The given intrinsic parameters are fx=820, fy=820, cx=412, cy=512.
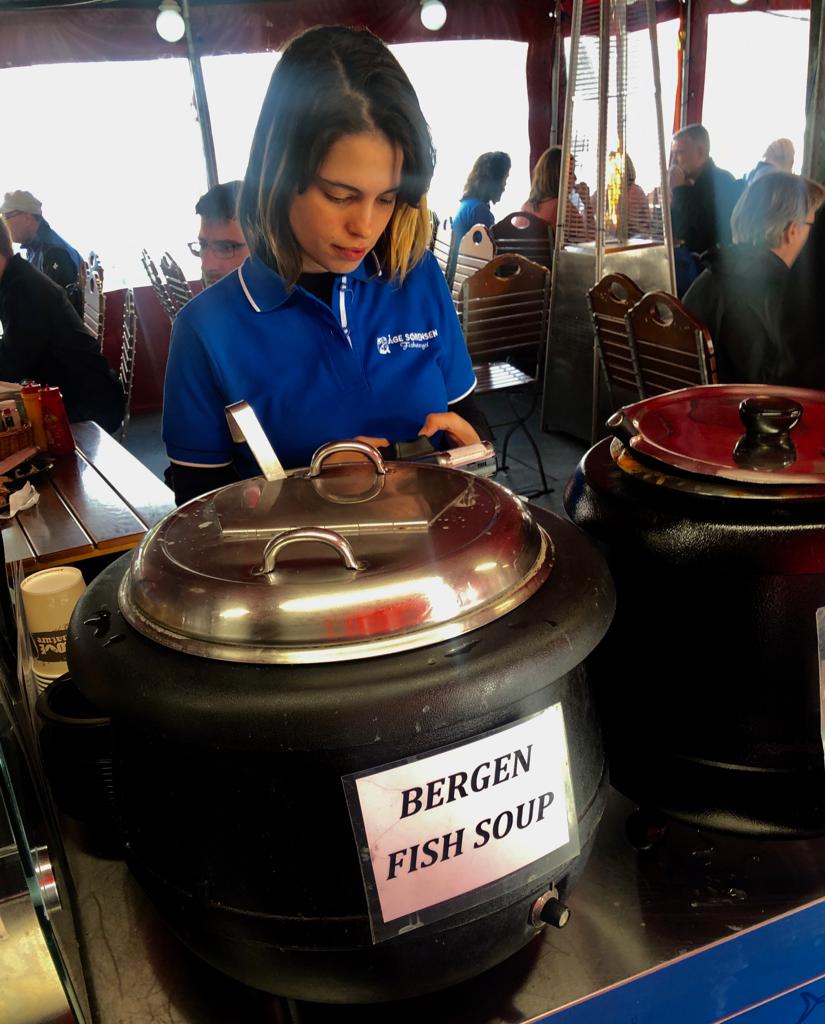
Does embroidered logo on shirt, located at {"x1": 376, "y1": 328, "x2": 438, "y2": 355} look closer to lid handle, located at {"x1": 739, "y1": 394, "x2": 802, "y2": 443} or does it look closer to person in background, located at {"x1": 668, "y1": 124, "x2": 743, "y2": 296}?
lid handle, located at {"x1": 739, "y1": 394, "x2": 802, "y2": 443}

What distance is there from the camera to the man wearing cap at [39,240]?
502 cm

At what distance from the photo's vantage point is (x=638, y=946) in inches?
27.0

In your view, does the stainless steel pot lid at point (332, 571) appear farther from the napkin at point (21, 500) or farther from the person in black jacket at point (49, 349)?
the person in black jacket at point (49, 349)

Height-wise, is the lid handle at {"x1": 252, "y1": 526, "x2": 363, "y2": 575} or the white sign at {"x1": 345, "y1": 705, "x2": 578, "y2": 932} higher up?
the lid handle at {"x1": 252, "y1": 526, "x2": 363, "y2": 575}

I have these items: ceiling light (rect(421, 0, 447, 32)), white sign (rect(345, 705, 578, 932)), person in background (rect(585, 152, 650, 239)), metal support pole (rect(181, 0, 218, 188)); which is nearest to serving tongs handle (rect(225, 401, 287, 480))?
white sign (rect(345, 705, 578, 932))

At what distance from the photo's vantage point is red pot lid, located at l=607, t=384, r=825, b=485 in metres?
A: 0.69

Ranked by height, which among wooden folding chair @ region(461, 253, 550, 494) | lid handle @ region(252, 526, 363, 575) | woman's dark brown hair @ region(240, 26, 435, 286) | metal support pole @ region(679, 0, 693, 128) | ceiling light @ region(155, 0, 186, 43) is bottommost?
wooden folding chair @ region(461, 253, 550, 494)

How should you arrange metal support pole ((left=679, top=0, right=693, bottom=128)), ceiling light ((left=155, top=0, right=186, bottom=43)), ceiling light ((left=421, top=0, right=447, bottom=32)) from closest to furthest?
ceiling light ((left=155, top=0, right=186, bottom=43)) < ceiling light ((left=421, top=0, right=447, bottom=32)) < metal support pole ((left=679, top=0, right=693, bottom=128))

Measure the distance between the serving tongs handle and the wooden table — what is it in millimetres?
794

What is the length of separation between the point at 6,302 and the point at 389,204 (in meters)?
2.72

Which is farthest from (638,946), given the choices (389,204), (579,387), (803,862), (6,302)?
(579,387)

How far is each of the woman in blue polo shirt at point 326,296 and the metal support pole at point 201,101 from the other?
5405 millimetres

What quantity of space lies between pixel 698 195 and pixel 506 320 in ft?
6.86

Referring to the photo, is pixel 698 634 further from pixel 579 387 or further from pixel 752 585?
pixel 579 387
